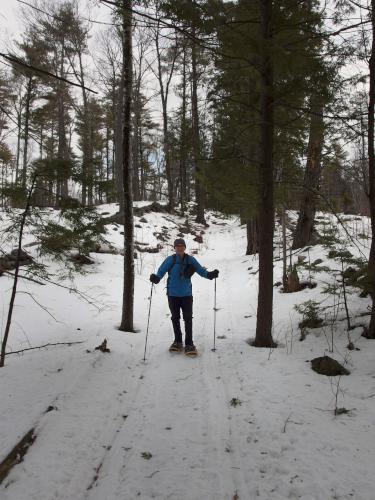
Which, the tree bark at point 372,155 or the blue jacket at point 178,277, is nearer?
the tree bark at point 372,155

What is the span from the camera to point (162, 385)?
15.8ft

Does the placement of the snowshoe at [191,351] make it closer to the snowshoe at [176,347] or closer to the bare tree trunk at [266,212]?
the snowshoe at [176,347]

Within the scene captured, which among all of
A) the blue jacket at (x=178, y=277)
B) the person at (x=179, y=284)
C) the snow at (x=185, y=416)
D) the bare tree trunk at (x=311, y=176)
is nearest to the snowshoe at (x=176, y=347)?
the person at (x=179, y=284)

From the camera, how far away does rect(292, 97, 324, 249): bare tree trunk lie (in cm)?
601

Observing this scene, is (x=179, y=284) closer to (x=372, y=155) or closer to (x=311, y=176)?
(x=372, y=155)

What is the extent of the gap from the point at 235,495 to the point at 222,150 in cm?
529

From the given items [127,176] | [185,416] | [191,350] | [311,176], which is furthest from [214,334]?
[311,176]

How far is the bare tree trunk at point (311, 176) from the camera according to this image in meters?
6.01

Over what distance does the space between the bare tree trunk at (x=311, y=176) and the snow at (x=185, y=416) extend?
3.43 metres

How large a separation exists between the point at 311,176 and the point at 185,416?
9.26 metres

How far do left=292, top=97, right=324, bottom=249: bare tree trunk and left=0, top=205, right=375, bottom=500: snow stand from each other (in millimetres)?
3432

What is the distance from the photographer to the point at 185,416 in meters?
3.97

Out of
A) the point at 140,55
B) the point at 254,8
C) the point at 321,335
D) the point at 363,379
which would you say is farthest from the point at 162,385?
the point at 140,55

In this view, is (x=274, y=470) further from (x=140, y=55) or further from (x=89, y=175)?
(x=140, y=55)
